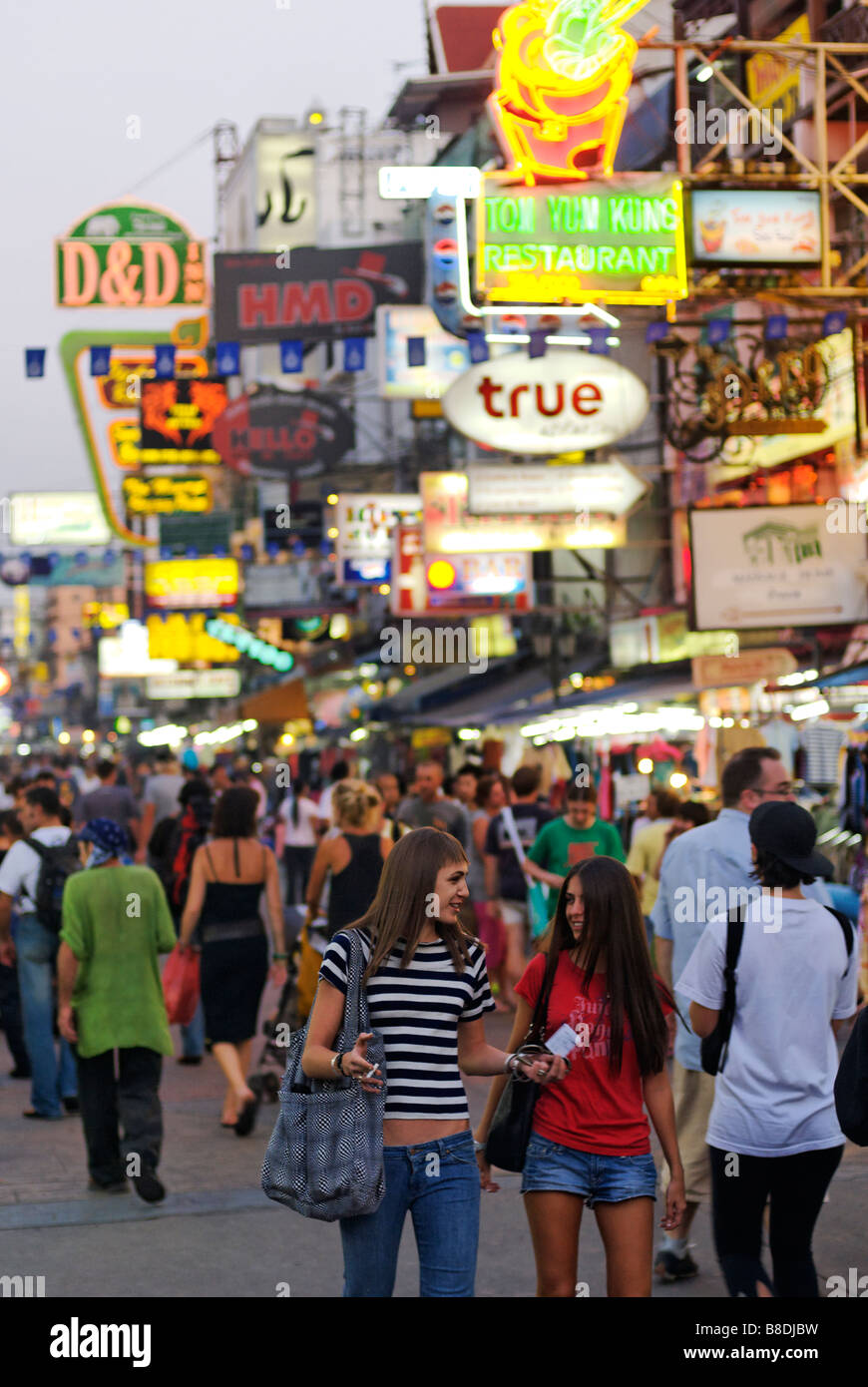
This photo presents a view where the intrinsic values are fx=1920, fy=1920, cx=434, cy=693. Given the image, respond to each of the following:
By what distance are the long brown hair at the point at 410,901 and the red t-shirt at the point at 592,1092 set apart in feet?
1.12

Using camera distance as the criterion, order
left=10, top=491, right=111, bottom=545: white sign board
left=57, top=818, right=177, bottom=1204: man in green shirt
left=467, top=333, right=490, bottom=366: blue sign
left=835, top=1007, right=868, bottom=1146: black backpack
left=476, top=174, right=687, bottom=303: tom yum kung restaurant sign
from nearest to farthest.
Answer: left=835, top=1007, right=868, bottom=1146: black backpack < left=57, top=818, right=177, bottom=1204: man in green shirt < left=476, top=174, right=687, bottom=303: tom yum kung restaurant sign < left=467, top=333, right=490, bottom=366: blue sign < left=10, top=491, right=111, bottom=545: white sign board

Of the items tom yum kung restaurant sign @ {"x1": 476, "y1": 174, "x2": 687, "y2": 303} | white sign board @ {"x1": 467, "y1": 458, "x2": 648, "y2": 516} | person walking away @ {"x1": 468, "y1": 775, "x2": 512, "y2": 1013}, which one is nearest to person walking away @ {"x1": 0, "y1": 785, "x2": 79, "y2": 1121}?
person walking away @ {"x1": 468, "y1": 775, "x2": 512, "y2": 1013}

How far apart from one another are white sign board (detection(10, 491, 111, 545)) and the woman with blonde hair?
28869 millimetres

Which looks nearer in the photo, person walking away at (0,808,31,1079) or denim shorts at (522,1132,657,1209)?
denim shorts at (522,1132,657,1209)

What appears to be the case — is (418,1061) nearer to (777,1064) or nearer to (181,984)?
(777,1064)

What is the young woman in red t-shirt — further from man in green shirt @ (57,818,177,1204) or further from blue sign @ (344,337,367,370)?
blue sign @ (344,337,367,370)

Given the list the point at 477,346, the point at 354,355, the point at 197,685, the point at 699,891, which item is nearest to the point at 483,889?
the point at 477,346

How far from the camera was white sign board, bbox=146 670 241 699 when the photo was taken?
174 feet

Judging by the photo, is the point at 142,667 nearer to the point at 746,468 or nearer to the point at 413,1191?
the point at 746,468

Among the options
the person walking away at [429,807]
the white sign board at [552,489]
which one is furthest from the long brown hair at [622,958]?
the white sign board at [552,489]

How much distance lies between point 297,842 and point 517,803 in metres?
6.44

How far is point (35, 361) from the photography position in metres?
17.5
